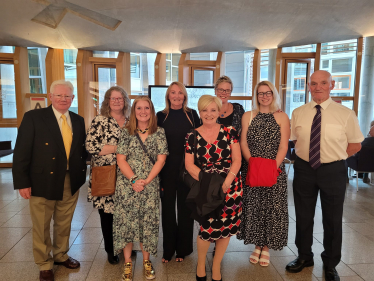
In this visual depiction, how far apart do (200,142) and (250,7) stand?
156 inches

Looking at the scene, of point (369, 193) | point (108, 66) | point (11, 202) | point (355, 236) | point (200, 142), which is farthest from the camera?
point (108, 66)

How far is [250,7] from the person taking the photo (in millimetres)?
5297

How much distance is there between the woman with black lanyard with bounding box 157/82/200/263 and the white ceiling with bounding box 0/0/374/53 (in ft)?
10.0

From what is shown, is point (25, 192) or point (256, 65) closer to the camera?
point (25, 192)

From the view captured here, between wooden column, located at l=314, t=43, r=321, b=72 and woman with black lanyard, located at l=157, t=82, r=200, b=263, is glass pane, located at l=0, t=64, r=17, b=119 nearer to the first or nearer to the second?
woman with black lanyard, located at l=157, t=82, r=200, b=263

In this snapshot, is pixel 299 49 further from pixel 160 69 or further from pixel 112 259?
pixel 112 259

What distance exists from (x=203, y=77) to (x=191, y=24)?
2092mm

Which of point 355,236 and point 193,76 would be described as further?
point 193,76

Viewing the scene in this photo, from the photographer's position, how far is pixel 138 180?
258cm

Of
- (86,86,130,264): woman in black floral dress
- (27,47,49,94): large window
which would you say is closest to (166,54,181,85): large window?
(27,47,49,94): large window

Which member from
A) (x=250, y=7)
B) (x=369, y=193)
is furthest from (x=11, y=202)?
(x=369, y=193)

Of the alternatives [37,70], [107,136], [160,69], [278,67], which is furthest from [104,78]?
[107,136]

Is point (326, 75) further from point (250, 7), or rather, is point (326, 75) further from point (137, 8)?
point (137, 8)

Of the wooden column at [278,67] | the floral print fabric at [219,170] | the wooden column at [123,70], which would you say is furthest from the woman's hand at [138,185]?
the wooden column at [278,67]
